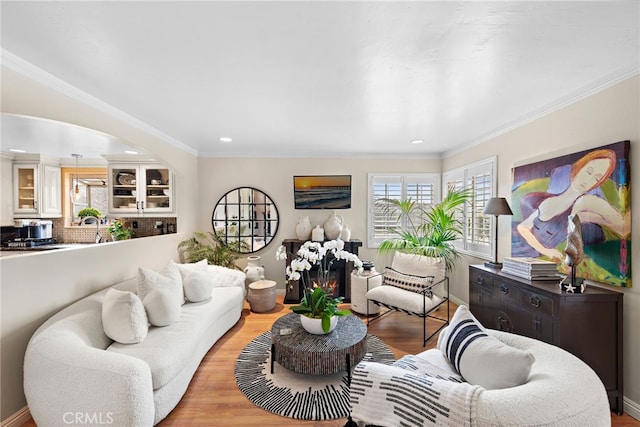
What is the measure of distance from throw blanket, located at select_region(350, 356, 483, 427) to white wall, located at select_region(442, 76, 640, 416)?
189 centimetres

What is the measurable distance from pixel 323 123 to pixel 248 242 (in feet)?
8.59

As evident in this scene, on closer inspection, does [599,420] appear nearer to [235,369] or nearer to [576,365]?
[576,365]

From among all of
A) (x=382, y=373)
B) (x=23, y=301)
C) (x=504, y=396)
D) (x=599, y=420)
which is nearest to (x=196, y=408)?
(x=23, y=301)

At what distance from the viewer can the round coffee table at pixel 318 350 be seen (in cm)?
222

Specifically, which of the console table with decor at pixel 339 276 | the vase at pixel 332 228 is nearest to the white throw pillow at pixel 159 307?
the console table with decor at pixel 339 276

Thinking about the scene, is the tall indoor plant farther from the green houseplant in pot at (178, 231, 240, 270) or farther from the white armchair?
the green houseplant in pot at (178, 231, 240, 270)

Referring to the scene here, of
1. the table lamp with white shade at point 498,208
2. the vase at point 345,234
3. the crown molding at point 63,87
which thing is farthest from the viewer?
the vase at point 345,234

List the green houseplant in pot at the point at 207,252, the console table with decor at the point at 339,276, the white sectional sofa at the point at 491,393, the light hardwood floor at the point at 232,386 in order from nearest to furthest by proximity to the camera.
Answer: the white sectional sofa at the point at 491,393 → the light hardwood floor at the point at 232,386 → the green houseplant in pot at the point at 207,252 → the console table with decor at the point at 339,276

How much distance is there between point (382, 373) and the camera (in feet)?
4.12

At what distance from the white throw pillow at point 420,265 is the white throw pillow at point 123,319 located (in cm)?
306

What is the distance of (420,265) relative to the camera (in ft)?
11.9

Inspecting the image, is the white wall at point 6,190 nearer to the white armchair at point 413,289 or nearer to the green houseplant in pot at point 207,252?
the green houseplant in pot at point 207,252

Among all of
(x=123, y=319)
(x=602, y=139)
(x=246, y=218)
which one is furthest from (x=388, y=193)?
(x=123, y=319)

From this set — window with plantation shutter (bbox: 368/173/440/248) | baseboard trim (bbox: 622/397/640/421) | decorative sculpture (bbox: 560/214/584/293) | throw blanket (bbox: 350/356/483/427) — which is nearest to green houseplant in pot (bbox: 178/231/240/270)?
window with plantation shutter (bbox: 368/173/440/248)
